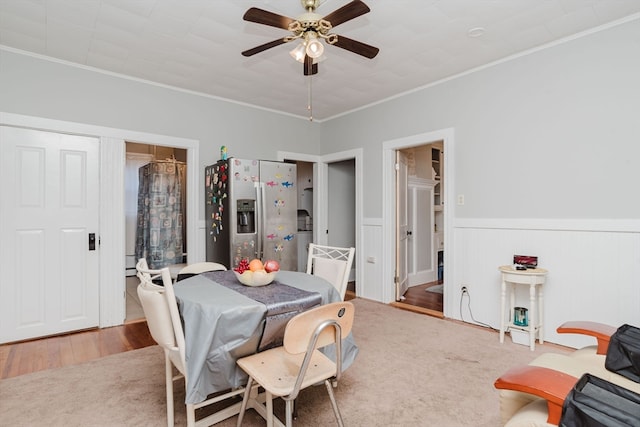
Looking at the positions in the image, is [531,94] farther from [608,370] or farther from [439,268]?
[439,268]

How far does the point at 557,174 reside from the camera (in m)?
3.00

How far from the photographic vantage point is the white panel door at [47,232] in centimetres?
312

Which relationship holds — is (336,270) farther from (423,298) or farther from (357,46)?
(423,298)

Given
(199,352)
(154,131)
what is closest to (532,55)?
(199,352)

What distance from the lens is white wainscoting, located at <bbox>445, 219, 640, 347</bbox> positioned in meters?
2.66

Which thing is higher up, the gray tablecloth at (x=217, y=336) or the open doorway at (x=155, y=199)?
the open doorway at (x=155, y=199)

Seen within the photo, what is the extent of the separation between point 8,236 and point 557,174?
16.5 ft

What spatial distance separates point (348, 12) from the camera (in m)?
1.86

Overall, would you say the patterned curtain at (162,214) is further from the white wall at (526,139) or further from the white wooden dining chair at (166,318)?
the white wooden dining chair at (166,318)

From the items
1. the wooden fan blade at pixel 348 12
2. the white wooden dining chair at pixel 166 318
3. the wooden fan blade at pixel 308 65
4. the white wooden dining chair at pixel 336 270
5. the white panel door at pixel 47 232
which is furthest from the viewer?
the white panel door at pixel 47 232

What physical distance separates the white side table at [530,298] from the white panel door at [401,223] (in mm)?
1464

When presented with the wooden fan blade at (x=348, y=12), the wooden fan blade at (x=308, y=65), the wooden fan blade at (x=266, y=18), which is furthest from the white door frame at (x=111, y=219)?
the wooden fan blade at (x=348, y=12)

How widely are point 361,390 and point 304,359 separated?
3.62 ft

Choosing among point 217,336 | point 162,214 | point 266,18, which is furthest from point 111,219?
point 266,18
